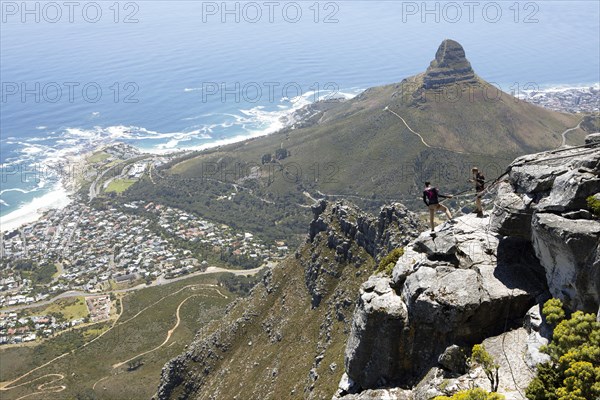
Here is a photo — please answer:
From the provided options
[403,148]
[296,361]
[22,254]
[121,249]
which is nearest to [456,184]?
[403,148]

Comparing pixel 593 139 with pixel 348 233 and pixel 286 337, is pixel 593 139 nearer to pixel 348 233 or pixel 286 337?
pixel 348 233

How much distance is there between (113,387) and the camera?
287 feet

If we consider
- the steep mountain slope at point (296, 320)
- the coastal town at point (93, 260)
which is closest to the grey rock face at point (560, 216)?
the steep mountain slope at point (296, 320)

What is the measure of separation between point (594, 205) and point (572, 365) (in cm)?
727

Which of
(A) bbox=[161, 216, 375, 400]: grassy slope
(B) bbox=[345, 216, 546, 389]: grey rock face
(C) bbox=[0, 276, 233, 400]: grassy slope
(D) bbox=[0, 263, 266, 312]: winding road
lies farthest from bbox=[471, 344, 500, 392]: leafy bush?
(D) bbox=[0, 263, 266, 312]: winding road

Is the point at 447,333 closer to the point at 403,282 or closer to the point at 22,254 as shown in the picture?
the point at 403,282

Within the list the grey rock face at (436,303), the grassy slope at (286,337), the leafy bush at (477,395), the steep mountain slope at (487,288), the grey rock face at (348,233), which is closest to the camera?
the leafy bush at (477,395)

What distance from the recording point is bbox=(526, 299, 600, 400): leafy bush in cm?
1870

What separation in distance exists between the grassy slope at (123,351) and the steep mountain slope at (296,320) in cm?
2213

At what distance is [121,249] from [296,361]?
139 metres

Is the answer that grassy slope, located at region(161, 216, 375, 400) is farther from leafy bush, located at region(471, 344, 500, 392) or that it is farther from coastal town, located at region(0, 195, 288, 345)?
coastal town, located at region(0, 195, 288, 345)

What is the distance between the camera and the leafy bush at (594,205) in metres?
21.8

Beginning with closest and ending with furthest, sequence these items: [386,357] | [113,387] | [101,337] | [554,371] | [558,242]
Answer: [554,371], [558,242], [386,357], [113,387], [101,337]

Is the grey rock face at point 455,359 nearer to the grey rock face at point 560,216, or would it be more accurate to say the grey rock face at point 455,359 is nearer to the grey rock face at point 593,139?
the grey rock face at point 560,216
